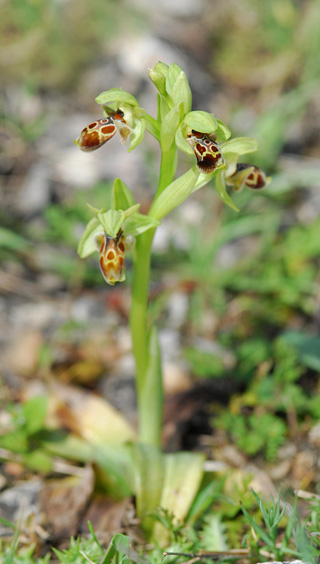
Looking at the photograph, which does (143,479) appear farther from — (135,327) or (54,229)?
(54,229)

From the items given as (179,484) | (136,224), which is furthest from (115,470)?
(136,224)

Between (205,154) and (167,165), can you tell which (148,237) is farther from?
(205,154)

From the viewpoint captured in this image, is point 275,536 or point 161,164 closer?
point 275,536

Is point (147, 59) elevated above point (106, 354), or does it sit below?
above

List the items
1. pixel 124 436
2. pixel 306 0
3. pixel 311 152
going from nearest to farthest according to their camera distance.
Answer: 1. pixel 124 436
2. pixel 311 152
3. pixel 306 0

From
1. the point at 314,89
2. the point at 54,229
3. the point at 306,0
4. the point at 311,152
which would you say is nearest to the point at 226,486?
the point at 54,229

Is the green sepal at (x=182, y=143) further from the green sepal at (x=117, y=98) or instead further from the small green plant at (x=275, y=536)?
the small green plant at (x=275, y=536)
